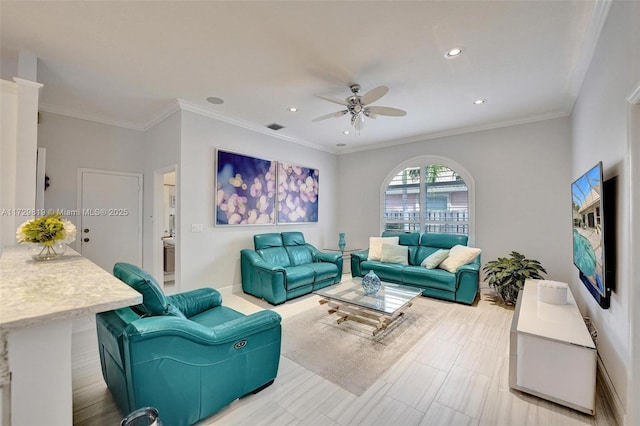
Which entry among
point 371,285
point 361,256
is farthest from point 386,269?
point 371,285

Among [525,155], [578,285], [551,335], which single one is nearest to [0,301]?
[551,335]

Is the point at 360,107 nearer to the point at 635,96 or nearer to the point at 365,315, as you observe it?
the point at 635,96

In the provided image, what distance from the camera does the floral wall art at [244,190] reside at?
14.2ft

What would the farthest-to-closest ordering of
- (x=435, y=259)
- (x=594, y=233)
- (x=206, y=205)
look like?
(x=435, y=259) → (x=206, y=205) → (x=594, y=233)

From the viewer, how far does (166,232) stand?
613cm

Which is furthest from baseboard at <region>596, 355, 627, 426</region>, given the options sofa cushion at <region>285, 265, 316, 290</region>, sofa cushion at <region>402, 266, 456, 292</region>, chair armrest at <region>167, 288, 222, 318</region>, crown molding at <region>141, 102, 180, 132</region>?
crown molding at <region>141, 102, 180, 132</region>

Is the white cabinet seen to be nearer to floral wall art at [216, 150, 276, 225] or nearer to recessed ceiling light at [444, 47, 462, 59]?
recessed ceiling light at [444, 47, 462, 59]

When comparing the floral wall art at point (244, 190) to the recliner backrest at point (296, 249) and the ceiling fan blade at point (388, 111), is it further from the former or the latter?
the ceiling fan blade at point (388, 111)

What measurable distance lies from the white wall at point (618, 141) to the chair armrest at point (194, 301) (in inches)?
120

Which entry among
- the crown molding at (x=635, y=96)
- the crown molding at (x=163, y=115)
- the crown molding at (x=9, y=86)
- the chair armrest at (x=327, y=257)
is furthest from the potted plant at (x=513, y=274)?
the crown molding at (x=9, y=86)

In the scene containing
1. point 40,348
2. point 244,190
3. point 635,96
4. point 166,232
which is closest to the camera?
point 40,348

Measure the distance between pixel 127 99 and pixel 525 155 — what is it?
19.7 ft

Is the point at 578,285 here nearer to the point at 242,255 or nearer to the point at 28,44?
the point at 242,255

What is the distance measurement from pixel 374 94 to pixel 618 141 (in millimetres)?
1928
